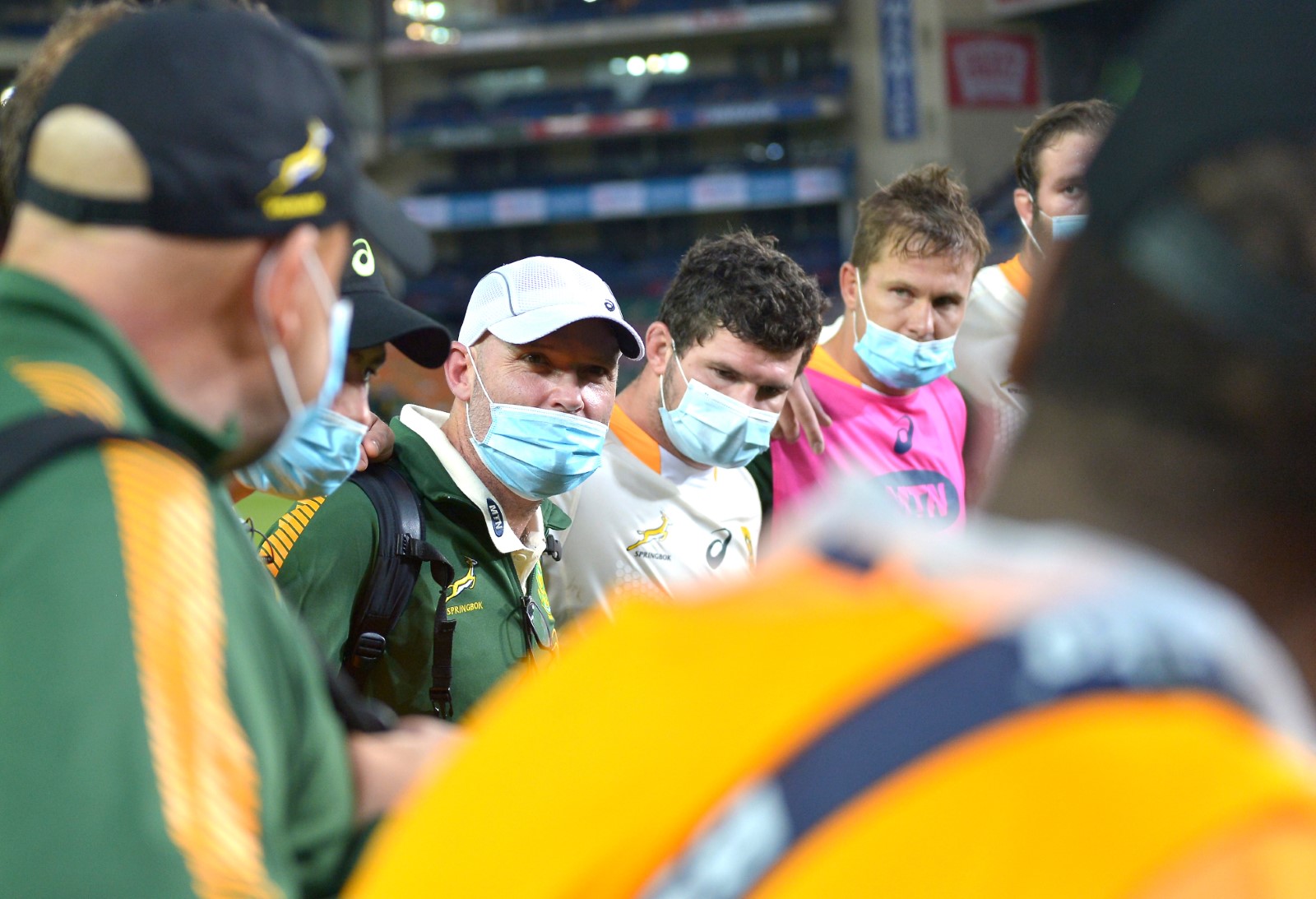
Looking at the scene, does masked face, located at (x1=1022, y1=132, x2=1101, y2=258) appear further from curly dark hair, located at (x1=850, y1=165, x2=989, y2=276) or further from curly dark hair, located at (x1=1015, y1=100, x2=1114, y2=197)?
curly dark hair, located at (x1=850, y1=165, x2=989, y2=276)

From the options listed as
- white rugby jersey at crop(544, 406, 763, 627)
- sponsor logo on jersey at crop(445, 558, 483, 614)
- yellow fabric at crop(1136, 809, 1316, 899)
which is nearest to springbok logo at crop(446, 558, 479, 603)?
sponsor logo on jersey at crop(445, 558, 483, 614)

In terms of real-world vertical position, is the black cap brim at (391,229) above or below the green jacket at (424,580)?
above

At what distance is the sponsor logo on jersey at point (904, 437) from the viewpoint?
411 centimetres

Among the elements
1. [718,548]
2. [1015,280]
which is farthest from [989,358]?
[718,548]

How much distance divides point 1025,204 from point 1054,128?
285mm

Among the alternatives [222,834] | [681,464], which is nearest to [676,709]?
[222,834]

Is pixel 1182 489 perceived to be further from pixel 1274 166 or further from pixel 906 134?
pixel 906 134

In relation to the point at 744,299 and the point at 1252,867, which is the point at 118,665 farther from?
the point at 744,299

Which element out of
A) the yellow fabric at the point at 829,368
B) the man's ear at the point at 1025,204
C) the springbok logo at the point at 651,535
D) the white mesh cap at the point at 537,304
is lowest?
the springbok logo at the point at 651,535

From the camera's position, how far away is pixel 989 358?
452cm

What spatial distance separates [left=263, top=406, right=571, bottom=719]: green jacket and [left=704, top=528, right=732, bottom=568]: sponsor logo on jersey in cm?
63

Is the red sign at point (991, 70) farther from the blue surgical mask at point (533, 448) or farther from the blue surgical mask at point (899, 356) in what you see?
the blue surgical mask at point (533, 448)

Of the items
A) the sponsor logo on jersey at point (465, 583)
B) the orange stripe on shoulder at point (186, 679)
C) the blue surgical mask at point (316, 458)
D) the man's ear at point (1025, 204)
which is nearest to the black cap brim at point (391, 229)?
the orange stripe on shoulder at point (186, 679)

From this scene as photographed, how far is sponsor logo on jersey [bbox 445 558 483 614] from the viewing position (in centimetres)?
287
